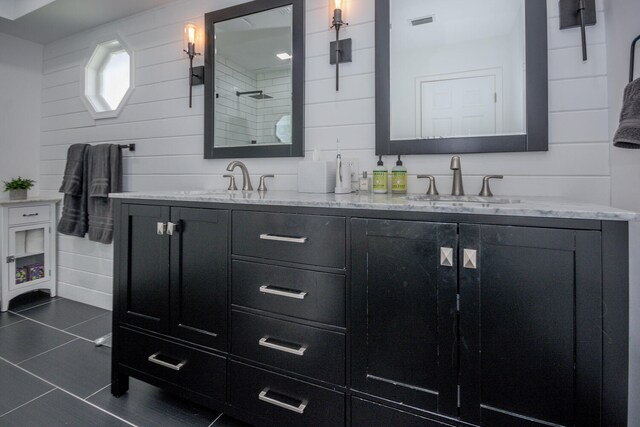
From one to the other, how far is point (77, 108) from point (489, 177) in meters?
3.28

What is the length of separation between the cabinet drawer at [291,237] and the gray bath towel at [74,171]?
2101 mm

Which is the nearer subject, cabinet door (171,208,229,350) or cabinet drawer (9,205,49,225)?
cabinet door (171,208,229,350)

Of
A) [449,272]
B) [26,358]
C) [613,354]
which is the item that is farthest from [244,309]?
[26,358]

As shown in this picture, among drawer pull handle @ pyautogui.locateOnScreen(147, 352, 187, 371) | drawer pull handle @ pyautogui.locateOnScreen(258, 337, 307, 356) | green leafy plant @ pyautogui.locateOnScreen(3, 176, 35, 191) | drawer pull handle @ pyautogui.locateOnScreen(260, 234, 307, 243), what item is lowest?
drawer pull handle @ pyautogui.locateOnScreen(147, 352, 187, 371)

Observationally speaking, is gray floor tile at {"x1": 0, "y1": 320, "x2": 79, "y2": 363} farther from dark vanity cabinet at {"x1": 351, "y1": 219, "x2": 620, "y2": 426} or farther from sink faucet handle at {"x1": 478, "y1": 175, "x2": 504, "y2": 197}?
sink faucet handle at {"x1": 478, "y1": 175, "x2": 504, "y2": 197}

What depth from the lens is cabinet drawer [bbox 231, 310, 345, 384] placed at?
1.17 meters

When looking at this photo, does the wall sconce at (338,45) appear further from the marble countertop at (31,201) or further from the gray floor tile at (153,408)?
the marble countertop at (31,201)

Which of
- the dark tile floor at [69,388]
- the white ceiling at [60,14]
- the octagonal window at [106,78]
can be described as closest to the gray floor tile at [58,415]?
the dark tile floor at [69,388]

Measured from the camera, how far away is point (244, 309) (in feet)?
4.33

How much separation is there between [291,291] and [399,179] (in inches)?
31.1

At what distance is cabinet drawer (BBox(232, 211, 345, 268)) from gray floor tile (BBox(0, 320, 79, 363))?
1739 mm

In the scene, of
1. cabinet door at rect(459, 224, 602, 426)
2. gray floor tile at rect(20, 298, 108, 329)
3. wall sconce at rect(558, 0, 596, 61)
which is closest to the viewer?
cabinet door at rect(459, 224, 602, 426)

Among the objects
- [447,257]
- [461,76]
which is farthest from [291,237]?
[461,76]

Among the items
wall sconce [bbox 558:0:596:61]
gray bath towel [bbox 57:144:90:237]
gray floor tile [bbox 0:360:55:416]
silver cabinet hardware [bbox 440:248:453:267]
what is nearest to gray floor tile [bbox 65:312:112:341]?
gray floor tile [bbox 0:360:55:416]
